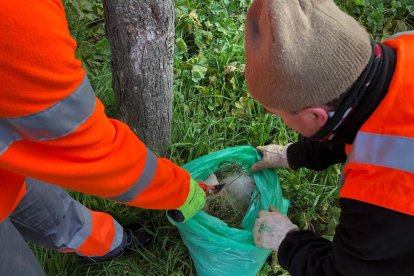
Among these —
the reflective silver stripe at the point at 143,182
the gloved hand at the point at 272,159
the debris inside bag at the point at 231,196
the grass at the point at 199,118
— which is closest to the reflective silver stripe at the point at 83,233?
the grass at the point at 199,118

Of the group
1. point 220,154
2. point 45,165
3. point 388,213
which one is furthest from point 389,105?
point 220,154

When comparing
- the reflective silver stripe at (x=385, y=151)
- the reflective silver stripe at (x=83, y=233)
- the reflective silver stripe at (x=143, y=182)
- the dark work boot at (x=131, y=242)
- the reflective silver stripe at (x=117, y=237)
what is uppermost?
the reflective silver stripe at (x=385, y=151)

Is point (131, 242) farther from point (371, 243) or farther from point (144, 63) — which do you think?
point (371, 243)

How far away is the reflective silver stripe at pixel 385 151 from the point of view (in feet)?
3.52

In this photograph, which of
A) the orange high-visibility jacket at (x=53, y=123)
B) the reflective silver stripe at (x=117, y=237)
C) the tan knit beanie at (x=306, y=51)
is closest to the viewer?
the orange high-visibility jacket at (x=53, y=123)

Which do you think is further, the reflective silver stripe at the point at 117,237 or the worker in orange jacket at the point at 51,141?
the reflective silver stripe at the point at 117,237

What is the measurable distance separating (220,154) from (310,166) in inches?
16.3

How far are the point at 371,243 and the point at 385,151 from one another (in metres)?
0.24

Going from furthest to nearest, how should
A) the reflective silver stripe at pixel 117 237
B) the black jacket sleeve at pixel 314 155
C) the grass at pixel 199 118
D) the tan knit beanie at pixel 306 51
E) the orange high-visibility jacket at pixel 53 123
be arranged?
the grass at pixel 199 118
the reflective silver stripe at pixel 117 237
the black jacket sleeve at pixel 314 155
the tan knit beanie at pixel 306 51
the orange high-visibility jacket at pixel 53 123

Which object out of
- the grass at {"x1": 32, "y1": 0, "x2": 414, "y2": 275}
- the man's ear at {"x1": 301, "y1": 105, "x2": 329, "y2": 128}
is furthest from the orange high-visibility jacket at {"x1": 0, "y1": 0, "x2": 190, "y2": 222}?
the grass at {"x1": 32, "y1": 0, "x2": 414, "y2": 275}

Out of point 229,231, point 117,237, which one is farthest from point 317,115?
point 117,237

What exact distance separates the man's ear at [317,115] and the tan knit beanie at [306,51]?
3 centimetres

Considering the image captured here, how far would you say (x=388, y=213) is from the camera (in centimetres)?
110

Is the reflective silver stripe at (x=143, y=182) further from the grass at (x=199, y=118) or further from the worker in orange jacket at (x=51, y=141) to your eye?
the grass at (x=199, y=118)
